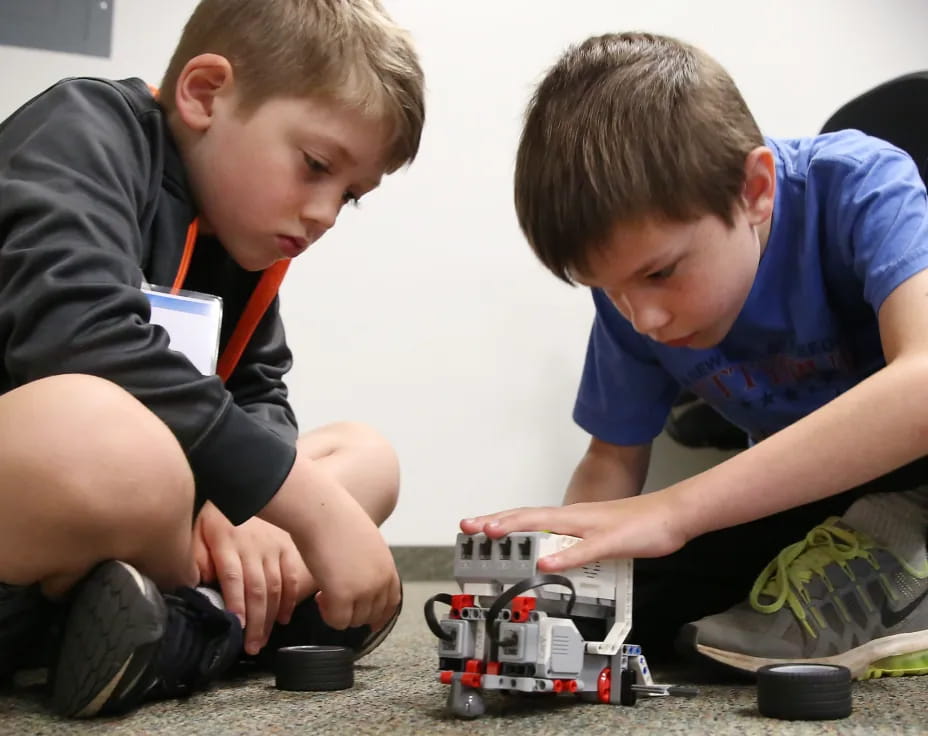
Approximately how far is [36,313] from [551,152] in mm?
398

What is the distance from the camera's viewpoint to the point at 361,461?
2.93 ft

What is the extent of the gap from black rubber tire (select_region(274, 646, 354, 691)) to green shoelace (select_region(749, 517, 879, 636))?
32 centimetres

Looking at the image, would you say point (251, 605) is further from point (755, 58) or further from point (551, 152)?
point (755, 58)

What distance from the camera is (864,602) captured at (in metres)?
0.75

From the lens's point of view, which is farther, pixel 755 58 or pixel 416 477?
pixel 755 58

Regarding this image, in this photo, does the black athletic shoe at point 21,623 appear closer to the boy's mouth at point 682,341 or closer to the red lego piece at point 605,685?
the red lego piece at point 605,685

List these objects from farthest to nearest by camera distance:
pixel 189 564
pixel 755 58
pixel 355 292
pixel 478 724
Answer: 1. pixel 755 58
2. pixel 355 292
3. pixel 189 564
4. pixel 478 724

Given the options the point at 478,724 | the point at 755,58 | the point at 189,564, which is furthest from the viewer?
the point at 755,58

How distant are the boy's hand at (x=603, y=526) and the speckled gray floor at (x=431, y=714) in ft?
0.32

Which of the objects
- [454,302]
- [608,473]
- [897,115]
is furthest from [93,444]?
[454,302]

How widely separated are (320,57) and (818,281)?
47cm

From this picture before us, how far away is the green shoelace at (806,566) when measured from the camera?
2.43ft

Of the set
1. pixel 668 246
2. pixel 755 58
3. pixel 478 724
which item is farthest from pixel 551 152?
pixel 755 58

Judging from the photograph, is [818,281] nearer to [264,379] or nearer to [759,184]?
[759,184]
